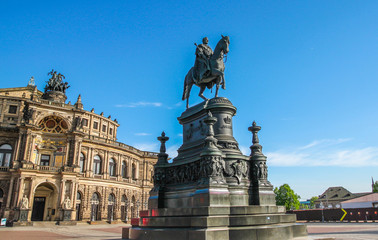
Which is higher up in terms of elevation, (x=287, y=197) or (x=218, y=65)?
(x=218, y=65)

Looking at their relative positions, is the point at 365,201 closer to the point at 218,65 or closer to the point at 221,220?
the point at 218,65

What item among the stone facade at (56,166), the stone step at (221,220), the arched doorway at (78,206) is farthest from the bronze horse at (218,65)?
the arched doorway at (78,206)

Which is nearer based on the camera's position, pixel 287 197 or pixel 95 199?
pixel 95 199

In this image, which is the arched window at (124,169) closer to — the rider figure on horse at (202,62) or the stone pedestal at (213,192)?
Result: the stone pedestal at (213,192)

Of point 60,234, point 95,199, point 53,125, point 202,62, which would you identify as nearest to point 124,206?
point 95,199

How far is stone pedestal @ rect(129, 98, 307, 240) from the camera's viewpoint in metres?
9.48

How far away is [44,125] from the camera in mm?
47094

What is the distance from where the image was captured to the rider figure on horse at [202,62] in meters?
14.1

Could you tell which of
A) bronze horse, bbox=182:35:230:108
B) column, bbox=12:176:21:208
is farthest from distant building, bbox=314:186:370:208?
bronze horse, bbox=182:35:230:108

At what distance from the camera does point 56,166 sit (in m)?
44.8

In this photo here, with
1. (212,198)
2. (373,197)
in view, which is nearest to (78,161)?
(212,198)

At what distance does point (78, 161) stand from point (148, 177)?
20.3 m

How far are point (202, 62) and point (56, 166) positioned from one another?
38500 mm

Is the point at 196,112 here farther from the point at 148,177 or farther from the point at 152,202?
the point at 148,177
